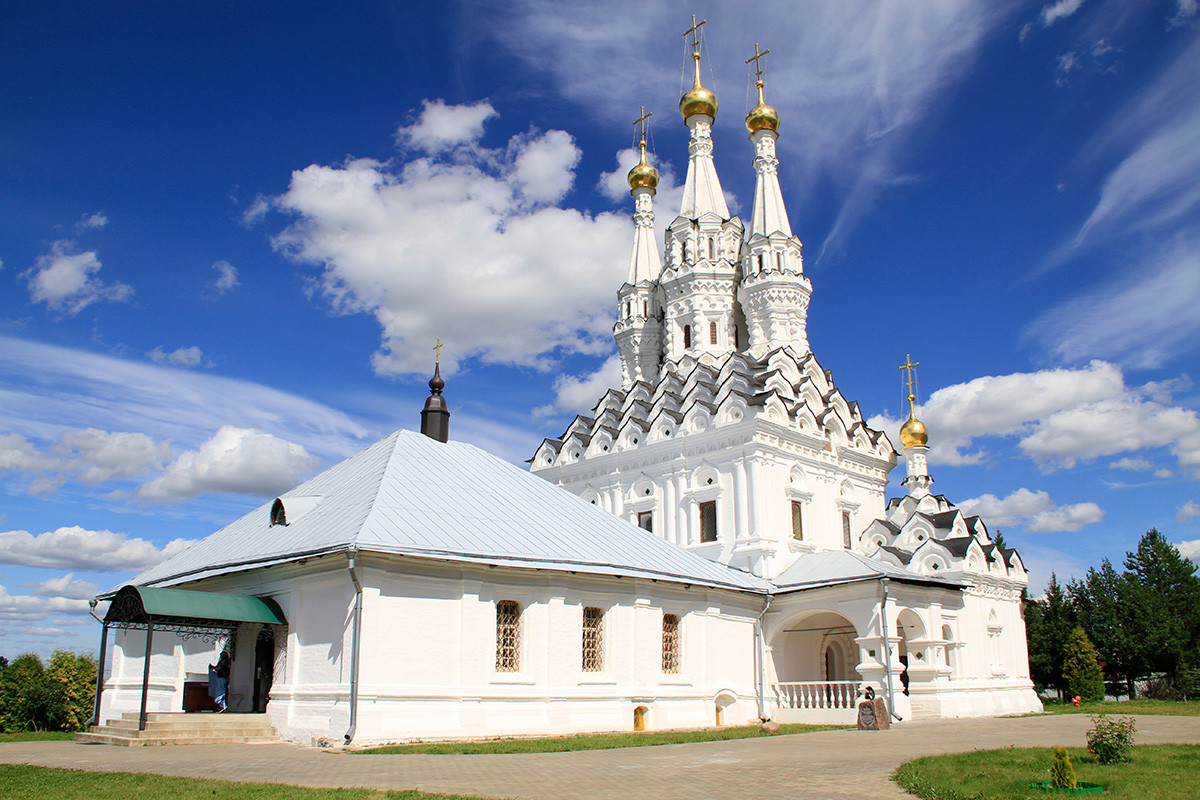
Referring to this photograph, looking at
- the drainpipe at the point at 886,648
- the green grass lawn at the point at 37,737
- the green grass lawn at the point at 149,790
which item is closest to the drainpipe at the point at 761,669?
the drainpipe at the point at 886,648

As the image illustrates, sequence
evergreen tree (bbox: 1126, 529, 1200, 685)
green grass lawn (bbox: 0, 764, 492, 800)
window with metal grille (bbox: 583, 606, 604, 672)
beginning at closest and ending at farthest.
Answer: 1. green grass lawn (bbox: 0, 764, 492, 800)
2. window with metal grille (bbox: 583, 606, 604, 672)
3. evergreen tree (bbox: 1126, 529, 1200, 685)

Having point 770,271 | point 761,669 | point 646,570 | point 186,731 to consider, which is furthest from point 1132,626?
point 186,731

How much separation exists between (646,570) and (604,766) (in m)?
6.96

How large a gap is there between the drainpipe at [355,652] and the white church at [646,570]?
1.5 inches

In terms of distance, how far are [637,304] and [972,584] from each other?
16.2 metres

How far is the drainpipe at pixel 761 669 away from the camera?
2077cm

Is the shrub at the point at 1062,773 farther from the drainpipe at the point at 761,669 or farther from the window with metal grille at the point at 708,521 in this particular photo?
the window with metal grille at the point at 708,521

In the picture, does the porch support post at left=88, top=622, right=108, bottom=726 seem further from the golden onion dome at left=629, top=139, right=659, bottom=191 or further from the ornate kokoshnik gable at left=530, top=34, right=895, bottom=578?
the golden onion dome at left=629, top=139, right=659, bottom=191

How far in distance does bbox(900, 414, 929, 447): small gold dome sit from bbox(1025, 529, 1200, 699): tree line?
45.6 feet

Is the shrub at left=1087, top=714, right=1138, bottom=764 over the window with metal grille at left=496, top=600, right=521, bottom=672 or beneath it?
beneath

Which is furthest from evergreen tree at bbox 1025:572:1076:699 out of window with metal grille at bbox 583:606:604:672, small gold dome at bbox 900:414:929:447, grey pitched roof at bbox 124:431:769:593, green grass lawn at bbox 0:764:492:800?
green grass lawn at bbox 0:764:492:800

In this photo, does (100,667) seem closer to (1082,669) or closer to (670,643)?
(670,643)

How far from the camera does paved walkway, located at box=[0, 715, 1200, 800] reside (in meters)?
8.77

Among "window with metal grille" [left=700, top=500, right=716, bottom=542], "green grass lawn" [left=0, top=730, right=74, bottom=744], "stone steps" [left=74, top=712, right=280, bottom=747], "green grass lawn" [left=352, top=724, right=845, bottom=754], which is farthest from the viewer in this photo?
"window with metal grille" [left=700, top=500, right=716, bottom=542]
